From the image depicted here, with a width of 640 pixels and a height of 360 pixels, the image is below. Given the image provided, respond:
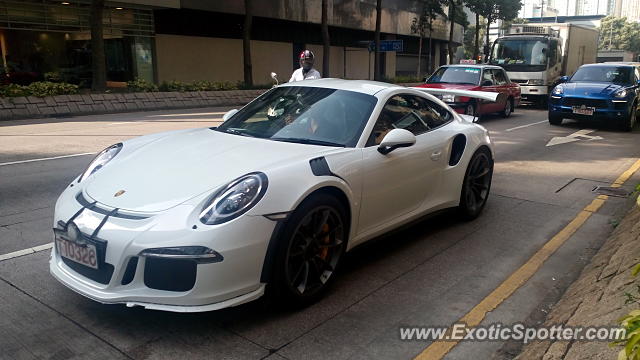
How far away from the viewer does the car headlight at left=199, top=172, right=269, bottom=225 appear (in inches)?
120

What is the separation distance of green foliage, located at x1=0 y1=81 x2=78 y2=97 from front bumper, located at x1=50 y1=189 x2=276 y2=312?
580 inches

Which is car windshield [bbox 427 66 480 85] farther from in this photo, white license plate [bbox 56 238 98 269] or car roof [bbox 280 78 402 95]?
white license plate [bbox 56 238 98 269]

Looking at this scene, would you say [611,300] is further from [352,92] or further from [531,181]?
[531,181]

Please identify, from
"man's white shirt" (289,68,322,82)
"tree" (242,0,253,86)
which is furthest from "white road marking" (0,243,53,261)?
"tree" (242,0,253,86)

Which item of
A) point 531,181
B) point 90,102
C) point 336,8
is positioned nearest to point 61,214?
point 531,181

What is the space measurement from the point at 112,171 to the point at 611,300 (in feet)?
10.8

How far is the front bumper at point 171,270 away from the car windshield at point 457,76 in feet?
42.7

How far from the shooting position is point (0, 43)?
18922 mm

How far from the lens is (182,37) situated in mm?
25797

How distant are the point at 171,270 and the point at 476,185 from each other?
3728mm

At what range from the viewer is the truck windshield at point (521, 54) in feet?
66.5

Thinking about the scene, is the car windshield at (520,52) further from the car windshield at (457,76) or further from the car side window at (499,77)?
the car windshield at (457,76)

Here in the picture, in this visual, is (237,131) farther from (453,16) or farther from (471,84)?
(453,16)

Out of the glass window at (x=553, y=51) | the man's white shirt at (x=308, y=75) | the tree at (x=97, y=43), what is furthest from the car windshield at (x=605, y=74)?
the tree at (x=97, y=43)
